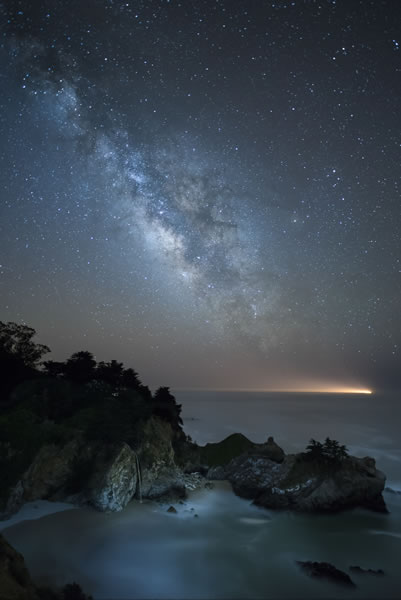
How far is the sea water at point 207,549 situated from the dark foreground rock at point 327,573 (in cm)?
31

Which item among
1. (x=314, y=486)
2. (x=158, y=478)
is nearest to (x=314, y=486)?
(x=314, y=486)

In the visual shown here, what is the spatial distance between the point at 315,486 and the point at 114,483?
44.6 ft

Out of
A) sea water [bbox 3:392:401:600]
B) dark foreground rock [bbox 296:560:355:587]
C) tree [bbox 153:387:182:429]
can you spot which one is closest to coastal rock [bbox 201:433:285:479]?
tree [bbox 153:387:182:429]

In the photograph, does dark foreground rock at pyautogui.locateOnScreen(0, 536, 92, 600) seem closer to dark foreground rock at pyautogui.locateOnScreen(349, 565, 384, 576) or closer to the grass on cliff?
dark foreground rock at pyautogui.locateOnScreen(349, 565, 384, 576)

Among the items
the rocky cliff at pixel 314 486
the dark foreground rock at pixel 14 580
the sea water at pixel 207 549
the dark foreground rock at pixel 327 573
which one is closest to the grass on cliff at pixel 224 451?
the rocky cliff at pixel 314 486

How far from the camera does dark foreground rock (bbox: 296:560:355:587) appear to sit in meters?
14.1

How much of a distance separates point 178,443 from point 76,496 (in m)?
12.0

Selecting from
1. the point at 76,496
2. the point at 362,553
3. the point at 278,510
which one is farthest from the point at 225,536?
the point at 76,496

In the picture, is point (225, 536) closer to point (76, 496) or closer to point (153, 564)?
point (153, 564)

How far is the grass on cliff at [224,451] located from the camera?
3058 cm

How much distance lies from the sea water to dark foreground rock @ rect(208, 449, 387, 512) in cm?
76

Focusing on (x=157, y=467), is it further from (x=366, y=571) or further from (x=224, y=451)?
(x=366, y=571)

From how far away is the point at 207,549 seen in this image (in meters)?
16.7

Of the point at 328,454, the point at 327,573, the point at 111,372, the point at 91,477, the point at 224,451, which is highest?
the point at 111,372
